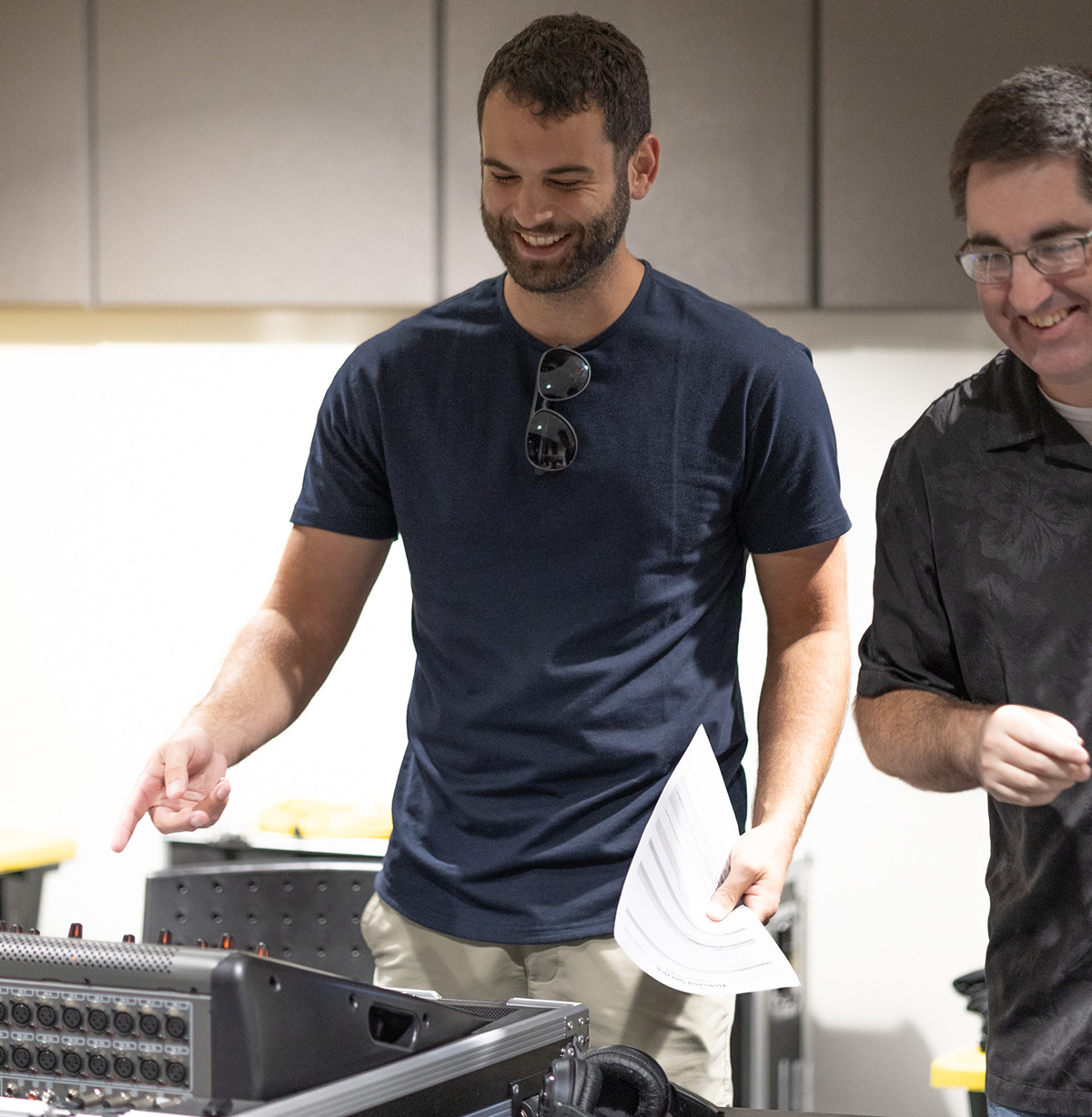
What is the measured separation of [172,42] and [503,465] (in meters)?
2.03

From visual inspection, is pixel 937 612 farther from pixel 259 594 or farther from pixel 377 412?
pixel 259 594

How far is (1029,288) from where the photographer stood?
1090 mm

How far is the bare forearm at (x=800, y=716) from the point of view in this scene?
1396 millimetres

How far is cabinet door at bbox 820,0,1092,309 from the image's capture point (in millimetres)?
2787

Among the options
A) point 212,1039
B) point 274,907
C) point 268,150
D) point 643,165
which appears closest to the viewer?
point 212,1039

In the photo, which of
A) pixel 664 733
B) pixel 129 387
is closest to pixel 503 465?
pixel 664 733

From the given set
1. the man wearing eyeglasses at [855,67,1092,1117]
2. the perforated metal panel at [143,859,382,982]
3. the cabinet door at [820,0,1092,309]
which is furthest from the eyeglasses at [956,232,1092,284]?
the cabinet door at [820,0,1092,309]

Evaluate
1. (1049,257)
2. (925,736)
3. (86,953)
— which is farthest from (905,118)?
(86,953)

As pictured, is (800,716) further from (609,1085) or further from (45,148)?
(45,148)

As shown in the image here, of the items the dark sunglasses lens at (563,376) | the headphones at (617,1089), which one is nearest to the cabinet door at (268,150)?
the dark sunglasses lens at (563,376)

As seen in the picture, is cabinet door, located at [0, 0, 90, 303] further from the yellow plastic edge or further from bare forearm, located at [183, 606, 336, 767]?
the yellow plastic edge

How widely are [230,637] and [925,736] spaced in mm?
2509

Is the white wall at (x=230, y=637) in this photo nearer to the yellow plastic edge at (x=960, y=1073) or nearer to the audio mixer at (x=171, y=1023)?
the yellow plastic edge at (x=960, y=1073)

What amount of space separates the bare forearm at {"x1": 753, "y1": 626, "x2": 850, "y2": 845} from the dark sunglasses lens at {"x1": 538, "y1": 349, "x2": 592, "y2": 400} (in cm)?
35
